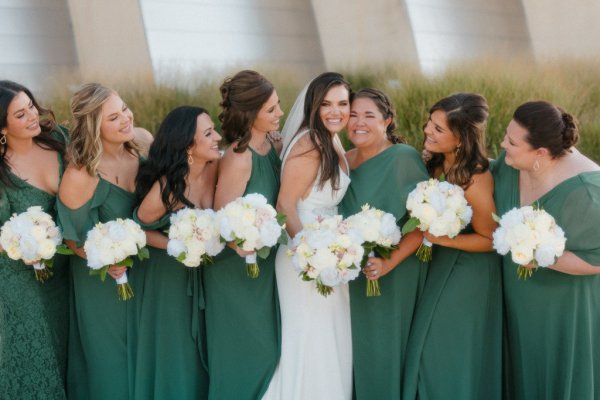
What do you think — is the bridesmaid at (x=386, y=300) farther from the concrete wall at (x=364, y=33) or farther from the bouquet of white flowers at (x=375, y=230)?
the concrete wall at (x=364, y=33)

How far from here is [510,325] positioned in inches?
185

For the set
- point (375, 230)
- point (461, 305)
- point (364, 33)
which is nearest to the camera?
point (375, 230)

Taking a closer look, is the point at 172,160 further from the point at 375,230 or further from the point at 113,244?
the point at 375,230

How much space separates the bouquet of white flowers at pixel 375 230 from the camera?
4301mm

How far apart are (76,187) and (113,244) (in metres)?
0.51

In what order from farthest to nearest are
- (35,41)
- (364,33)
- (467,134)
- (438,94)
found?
1. (364,33)
2. (35,41)
3. (438,94)
4. (467,134)

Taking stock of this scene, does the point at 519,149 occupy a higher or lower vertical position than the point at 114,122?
lower

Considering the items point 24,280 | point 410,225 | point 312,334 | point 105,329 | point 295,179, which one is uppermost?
point 295,179

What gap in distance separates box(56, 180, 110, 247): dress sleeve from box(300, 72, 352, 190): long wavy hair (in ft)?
4.49

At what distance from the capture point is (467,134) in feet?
15.0

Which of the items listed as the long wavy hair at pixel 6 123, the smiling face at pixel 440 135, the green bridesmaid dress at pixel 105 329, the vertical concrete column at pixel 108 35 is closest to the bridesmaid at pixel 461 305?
the smiling face at pixel 440 135

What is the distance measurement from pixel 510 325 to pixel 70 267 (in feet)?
9.64

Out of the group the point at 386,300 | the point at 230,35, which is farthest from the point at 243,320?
the point at 230,35

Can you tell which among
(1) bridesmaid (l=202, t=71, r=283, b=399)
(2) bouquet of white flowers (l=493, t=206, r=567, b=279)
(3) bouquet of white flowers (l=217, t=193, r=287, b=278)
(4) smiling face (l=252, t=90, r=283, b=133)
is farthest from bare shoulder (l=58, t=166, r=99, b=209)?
(2) bouquet of white flowers (l=493, t=206, r=567, b=279)
